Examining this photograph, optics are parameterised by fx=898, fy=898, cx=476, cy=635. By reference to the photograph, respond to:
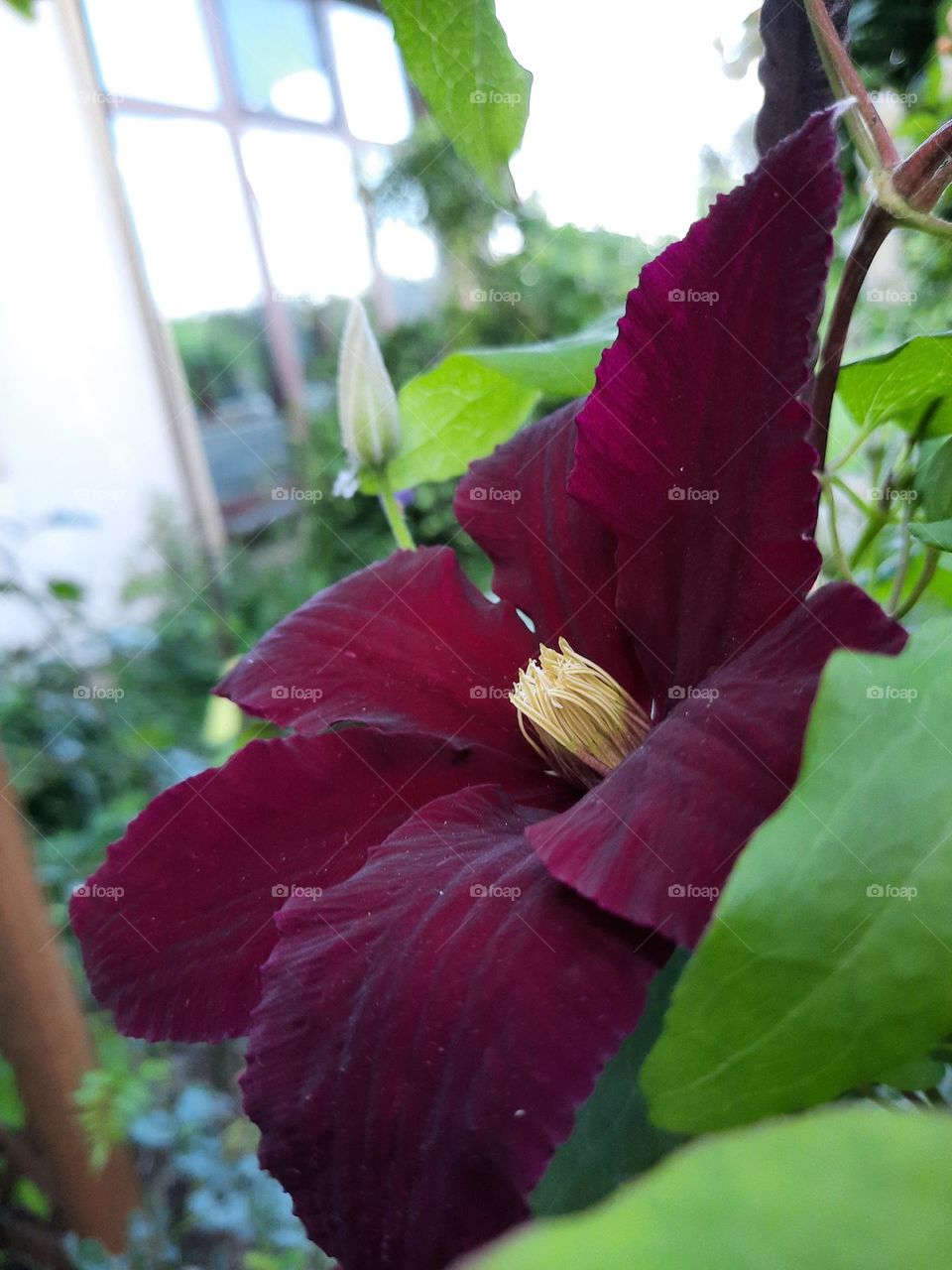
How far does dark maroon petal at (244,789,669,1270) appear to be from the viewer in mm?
132

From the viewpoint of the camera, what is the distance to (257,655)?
243mm

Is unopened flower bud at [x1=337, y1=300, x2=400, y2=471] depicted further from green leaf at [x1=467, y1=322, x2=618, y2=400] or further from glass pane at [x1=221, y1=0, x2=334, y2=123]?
glass pane at [x1=221, y1=0, x2=334, y2=123]

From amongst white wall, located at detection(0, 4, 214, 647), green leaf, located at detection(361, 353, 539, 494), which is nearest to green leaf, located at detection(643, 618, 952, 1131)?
green leaf, located at detection(361, 353, 539, 494)

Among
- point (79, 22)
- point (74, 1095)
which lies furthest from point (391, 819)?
point (79, 22)

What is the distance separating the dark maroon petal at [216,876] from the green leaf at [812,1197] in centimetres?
14

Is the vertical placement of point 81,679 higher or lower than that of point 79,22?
lower

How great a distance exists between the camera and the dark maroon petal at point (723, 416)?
16cm

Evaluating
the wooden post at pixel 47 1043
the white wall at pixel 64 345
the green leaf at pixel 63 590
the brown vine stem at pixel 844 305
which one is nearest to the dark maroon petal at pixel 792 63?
the brown vine stem at pixel 844 305

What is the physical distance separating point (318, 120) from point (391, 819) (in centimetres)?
295

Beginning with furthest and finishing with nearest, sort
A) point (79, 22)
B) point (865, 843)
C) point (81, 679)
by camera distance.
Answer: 1. point (79, 22)
2. point (81, 679)
3. point (865, 843)

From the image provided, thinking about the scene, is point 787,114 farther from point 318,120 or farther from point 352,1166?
point 318,120

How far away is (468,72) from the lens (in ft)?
0.75

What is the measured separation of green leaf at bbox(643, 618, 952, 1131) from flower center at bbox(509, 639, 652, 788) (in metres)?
0.10

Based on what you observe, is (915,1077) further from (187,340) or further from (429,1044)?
(187,340)
